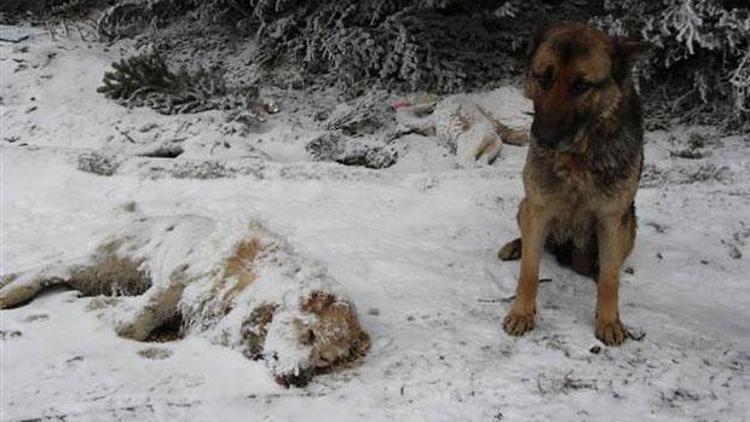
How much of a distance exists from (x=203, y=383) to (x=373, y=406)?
78 cm

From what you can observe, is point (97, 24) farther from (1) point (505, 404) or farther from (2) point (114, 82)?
(1) point (505, 404)

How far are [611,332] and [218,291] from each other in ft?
6.81

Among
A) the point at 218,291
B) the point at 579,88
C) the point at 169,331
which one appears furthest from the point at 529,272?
the point at 169,331

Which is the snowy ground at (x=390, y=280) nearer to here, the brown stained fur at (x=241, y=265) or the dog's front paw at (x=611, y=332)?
the dog's front paw at (x=611, y=332)

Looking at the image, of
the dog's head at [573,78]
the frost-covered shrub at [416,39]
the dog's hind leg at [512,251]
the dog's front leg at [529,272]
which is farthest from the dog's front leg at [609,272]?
the frost-covered shrub at [416,39]

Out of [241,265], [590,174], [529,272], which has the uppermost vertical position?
[590,174]

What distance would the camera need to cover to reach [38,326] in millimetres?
3600

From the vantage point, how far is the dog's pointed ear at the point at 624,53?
11.2 ft

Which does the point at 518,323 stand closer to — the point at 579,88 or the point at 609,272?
the point at 609,272

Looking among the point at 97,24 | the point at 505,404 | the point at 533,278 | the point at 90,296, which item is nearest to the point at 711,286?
the point at 533,278

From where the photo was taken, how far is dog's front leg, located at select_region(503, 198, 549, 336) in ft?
12.5

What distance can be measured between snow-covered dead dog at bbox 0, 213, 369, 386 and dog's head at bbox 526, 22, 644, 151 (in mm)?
1350

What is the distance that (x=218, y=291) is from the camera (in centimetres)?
364

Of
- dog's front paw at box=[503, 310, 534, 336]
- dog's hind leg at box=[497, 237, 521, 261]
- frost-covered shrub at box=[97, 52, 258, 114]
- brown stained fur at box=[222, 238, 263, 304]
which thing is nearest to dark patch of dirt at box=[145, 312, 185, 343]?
brown stained fur at box=[222, 238, 263, 304]
